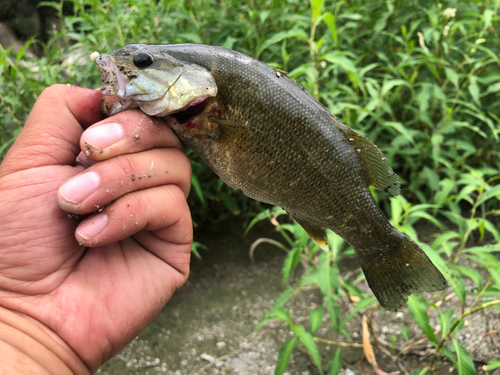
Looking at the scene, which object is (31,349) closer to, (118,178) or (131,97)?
(118,178)

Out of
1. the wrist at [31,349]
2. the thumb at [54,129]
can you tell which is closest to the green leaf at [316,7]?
the thumb at [54,129]

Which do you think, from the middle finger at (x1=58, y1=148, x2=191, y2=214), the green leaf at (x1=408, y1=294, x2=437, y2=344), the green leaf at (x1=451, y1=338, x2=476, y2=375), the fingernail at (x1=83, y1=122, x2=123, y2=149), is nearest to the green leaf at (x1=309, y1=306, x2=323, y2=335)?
the green leaf at (x1=408, y1=294, x2=437, y2=344)

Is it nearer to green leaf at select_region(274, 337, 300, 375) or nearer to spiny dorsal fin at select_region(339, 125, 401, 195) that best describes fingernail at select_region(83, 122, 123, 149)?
spiny dorsal fin at select_region(339, 125, 401, 195)

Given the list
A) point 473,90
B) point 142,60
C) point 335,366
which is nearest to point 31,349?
point 142,60

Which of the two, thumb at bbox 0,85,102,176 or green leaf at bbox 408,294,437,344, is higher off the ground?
thumb at bbox 0,85,102,176

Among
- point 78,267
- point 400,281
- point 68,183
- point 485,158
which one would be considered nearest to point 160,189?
point 68,183

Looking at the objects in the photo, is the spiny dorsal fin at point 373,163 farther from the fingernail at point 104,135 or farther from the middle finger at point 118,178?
the fingernail at point 104,135

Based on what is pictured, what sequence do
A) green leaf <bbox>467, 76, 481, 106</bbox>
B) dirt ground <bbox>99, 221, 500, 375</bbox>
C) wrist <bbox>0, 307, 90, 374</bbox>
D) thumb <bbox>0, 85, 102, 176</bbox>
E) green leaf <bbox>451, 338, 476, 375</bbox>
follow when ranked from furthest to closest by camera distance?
green leaf <bbox>467, 76, 481, 106</bbox> < dirt ground <bbox>99, 221, 500, 375</bbox> < green leaf <bbox>451, 338, 476, 375</bbox> < thumb <bbox>0, 85, 102, 176</bbox> < wrist <bbox>0, 307, 90, 374</bbox>
